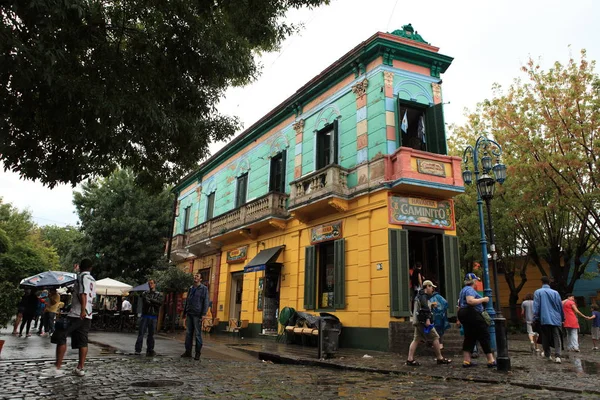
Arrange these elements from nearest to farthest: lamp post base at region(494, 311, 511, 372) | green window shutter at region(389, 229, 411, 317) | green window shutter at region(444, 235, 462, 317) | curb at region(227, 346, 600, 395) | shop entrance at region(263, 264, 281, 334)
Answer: curb at region(227, 346, 600, 395), lamp post base at region(494, 311, 511, 372), green window shutter at region(389, 229, 411, 317), green window shutter at region(444, 235, 462, 317), shop entrance at region(263, 264, 281, 334)

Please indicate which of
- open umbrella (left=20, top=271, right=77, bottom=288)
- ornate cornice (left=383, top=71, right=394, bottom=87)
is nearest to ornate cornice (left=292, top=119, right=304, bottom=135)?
ornate cornice (left=383, top=71, right=394, bottom=87)

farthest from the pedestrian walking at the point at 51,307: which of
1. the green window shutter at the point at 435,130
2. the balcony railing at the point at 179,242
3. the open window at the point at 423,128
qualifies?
the green window shutter at the point at 435,130

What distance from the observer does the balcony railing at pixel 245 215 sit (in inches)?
642

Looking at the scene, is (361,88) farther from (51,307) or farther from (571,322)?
(51,307)

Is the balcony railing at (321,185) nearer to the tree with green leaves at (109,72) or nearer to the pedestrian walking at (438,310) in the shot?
the pedestrian walking at (438,310)

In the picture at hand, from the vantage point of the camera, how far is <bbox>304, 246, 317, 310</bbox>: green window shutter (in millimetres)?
14184

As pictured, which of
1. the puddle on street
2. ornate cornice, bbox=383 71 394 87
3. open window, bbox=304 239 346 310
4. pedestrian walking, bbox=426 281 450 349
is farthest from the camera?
open window, bbox=304 239 346 310

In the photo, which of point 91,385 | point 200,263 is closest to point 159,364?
point 91,385

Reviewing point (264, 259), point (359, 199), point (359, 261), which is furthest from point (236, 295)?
point (359, 199)

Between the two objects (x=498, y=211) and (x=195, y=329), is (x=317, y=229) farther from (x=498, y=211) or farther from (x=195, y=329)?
(x=498, y=211)

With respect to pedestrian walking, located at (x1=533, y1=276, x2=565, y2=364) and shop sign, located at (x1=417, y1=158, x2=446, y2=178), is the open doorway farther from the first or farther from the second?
pedestrian walking, located at (x1=533, y1=276, x2=565, y2=364)

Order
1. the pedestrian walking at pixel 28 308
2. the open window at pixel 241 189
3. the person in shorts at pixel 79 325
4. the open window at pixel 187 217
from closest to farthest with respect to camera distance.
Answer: the person in shorts at pixel 79 325 → the pedestrian walking at pixel 28 308 → the open window at pixel 241 189 → the open window at pixel 187 217

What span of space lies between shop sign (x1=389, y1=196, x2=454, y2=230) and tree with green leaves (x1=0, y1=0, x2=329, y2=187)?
19.9 ft

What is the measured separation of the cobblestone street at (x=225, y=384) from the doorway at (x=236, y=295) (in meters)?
11.2
